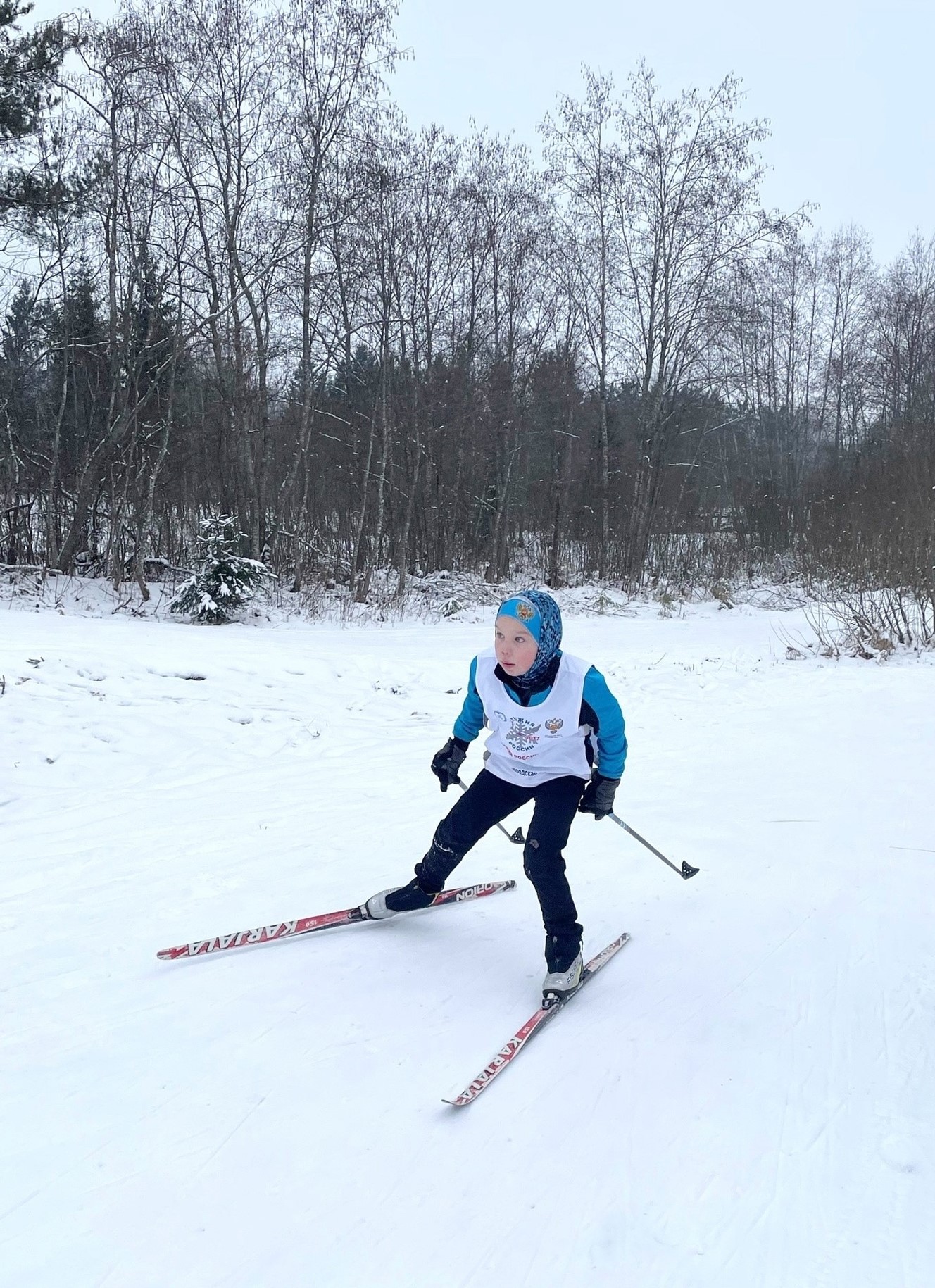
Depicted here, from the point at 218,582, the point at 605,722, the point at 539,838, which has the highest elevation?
the point at 218,582

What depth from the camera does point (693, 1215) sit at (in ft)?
6.75

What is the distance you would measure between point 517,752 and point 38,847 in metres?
2.84

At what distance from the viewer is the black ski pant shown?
125 inches

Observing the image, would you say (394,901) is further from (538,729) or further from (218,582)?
(218,582)

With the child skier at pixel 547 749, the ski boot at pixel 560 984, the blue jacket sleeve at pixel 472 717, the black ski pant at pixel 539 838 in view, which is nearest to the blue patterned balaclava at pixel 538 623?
the child skier at pixel 547 749

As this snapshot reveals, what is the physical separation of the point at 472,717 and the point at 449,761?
0.20m

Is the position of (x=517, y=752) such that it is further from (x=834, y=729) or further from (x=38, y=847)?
(x=834, y=729)

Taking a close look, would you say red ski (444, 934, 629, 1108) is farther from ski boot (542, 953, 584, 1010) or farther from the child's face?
the child's face

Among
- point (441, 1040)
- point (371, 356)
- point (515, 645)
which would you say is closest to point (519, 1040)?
point (441, 1040)

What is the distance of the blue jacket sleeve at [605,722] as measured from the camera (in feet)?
10.6

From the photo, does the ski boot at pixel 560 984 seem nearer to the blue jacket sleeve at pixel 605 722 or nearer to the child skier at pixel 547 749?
the child skier at pixel 547 749

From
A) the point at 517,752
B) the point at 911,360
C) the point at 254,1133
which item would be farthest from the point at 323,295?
the point at 911,360

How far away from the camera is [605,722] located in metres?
3.22

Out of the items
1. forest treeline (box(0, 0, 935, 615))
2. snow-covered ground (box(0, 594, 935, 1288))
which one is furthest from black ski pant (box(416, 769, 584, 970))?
forest treeline (box(0, 0, 935, 615))
